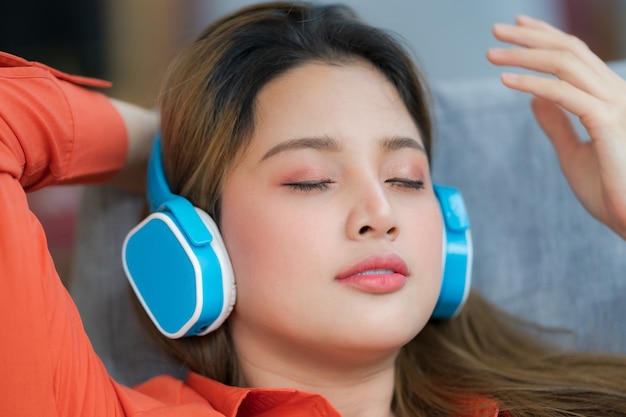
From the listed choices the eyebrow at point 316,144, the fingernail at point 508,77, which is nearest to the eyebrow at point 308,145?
the eyebrow at point 316,144

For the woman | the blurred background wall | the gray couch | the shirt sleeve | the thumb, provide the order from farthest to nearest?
the blurred background wall, the gray couch, the thumb, the woman, the shirt sleeve

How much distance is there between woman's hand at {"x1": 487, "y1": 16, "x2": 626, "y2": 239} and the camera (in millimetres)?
1339

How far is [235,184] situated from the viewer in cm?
127

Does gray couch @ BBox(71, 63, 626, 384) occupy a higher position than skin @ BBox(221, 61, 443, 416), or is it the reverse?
skin @ BBox(221, 61, 443, 416)

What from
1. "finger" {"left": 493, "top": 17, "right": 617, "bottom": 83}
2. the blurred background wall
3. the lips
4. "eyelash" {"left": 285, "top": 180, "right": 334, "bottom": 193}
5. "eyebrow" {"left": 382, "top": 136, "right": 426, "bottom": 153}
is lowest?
the blurred background wall

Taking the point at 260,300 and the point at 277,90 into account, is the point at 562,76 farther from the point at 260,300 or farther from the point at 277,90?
the point at 260,300

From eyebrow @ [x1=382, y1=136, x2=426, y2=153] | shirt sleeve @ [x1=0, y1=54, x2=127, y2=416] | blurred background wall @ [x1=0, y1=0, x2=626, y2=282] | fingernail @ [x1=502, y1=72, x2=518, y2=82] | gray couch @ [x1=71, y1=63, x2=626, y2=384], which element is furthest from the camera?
blurred background wall @ [x1=0, y1=0, x2=626, y2=282]

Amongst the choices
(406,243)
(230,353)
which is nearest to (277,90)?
(406,243)

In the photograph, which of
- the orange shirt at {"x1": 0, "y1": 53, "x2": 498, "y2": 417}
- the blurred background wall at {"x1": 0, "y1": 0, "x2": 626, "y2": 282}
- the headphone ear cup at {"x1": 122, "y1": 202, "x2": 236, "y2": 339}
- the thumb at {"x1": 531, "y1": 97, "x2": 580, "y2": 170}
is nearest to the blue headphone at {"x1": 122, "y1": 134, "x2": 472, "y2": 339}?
the headphone ear cup at {"x1": 122, "y1": 202, "x2": 236, "y2": 339}

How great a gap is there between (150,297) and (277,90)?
15.4 inches

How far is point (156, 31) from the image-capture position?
3564 millimetres

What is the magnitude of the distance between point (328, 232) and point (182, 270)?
23 centimetres

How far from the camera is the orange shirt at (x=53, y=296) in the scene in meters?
1.05

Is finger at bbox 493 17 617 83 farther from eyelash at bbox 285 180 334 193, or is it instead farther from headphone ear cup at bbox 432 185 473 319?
eyelash at bbox 285 180 334 193
